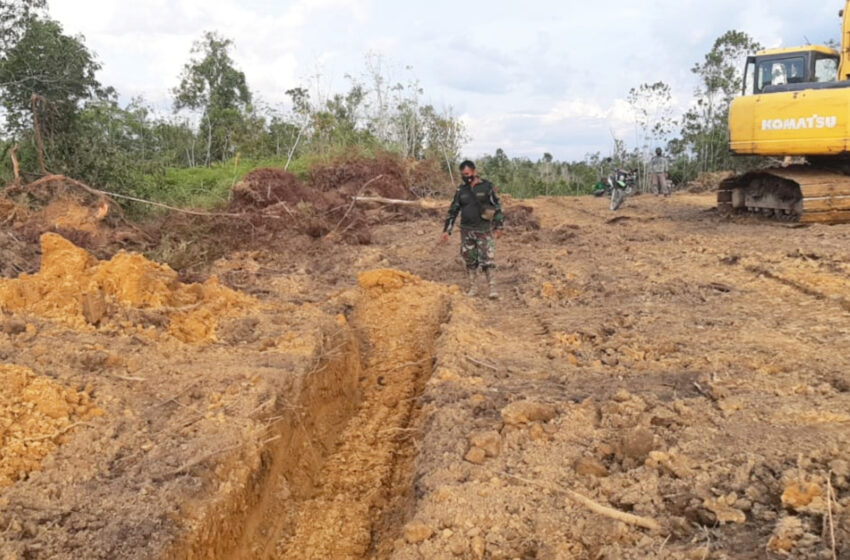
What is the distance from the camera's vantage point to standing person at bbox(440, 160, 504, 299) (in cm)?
815

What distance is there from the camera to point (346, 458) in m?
5.12

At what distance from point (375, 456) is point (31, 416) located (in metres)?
2.28

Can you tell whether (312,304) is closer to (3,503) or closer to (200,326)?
(200,326)

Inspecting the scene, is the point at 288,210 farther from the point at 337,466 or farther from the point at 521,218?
the point at 337,466

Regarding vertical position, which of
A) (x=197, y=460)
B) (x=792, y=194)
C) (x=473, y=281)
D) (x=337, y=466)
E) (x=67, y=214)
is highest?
(x=67, y=214)

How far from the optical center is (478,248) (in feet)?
27.6

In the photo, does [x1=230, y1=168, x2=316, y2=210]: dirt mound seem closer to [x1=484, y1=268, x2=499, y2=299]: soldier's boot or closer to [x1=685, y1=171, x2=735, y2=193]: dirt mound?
[x1=484, y1=268, x2=499, y2=299]: soldier's boot

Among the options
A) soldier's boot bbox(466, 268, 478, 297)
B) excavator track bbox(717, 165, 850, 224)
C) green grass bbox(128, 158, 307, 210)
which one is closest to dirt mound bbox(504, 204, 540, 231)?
excavator track bbox(717, 165, 850, 224)

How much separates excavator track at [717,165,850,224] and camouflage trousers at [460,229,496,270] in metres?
6.13

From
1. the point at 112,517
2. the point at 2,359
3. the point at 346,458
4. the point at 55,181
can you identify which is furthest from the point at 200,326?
the point at 55,181

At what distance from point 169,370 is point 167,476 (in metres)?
1.55

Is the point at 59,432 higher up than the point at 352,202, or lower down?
lower down

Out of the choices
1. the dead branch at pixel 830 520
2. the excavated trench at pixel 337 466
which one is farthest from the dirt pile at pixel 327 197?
the dead branch at pixel 830 520

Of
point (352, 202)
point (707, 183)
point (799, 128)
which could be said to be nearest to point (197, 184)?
point (352, 202)
